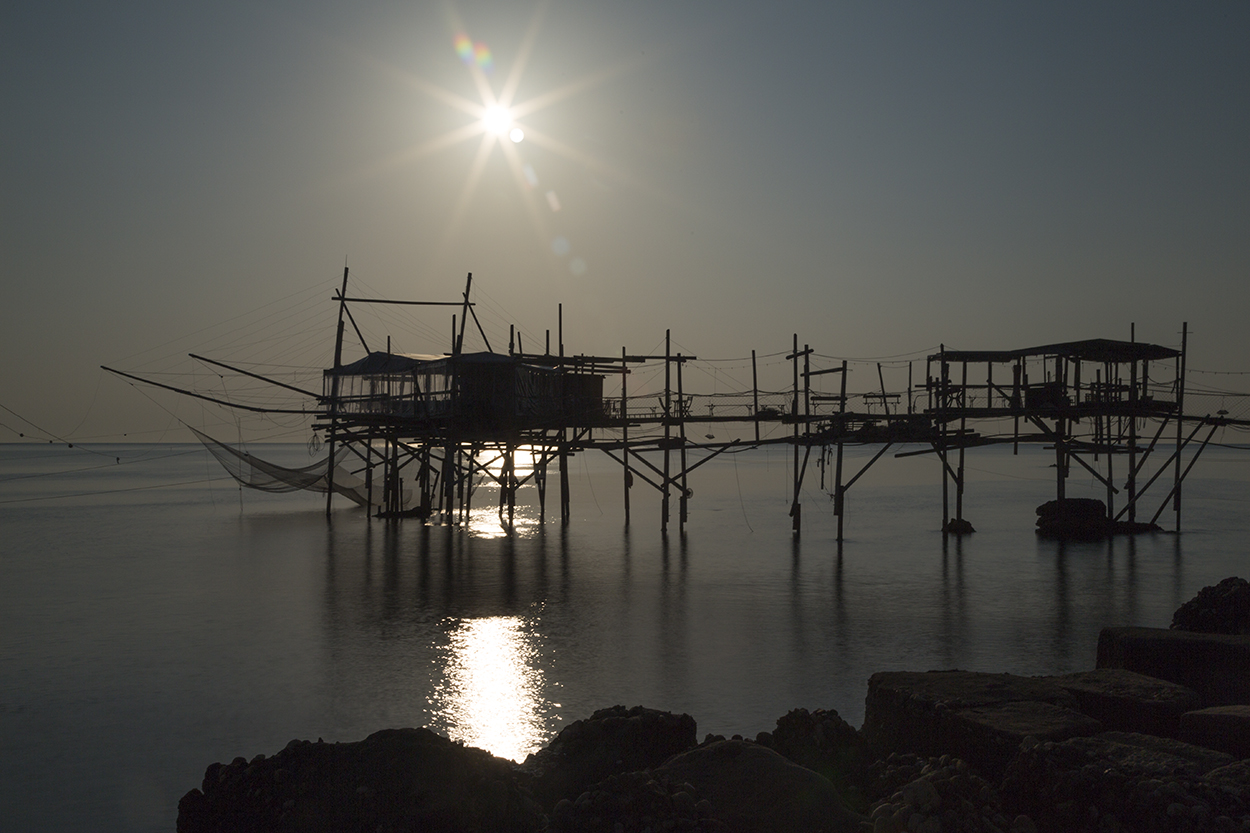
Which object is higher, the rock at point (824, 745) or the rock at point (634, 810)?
the rock at point (634, 810)

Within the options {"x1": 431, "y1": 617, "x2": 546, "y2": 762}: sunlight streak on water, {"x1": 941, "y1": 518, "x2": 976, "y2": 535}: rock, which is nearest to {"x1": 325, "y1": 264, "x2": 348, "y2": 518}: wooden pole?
{"x1": 431, "y1": 617, "x2": 546, "y2": 762}: sunlight streak on water

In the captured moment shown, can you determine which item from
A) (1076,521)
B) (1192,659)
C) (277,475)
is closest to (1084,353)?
(1076,521)

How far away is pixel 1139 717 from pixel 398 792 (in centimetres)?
668

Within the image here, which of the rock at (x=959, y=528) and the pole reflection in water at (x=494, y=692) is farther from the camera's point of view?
the rock at (x=959, y=528)

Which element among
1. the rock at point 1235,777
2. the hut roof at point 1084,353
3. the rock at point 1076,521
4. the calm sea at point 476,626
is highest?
the hut roof at point 1084,353

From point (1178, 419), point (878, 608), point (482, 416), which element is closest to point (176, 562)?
point (482, 416)

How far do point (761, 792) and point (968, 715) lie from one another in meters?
2.25

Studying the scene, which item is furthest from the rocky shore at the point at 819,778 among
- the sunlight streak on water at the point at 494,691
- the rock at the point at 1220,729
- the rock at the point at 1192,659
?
the sunlight streak on water at the point at 494,691

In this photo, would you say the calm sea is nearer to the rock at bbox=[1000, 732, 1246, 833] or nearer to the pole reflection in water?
the pole reflection in water

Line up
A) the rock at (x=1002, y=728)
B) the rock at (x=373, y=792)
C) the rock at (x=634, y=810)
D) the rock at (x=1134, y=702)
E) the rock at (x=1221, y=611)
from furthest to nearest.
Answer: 1. the rock at (x=1221, y=611)
2. the rock at (x=1134, y=702)
3. the rock at (x=1002, y=728)
4. the rock at (x=634, y=810)
5. the rock at (x=373, y=792)

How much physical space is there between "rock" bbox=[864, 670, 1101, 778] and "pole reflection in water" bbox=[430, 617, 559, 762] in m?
4.13

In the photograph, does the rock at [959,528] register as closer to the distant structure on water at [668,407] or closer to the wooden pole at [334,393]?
the distant structure on water at [668,407]

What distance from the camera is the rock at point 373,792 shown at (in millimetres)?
5738

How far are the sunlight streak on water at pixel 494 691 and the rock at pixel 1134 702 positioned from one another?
5.93m
